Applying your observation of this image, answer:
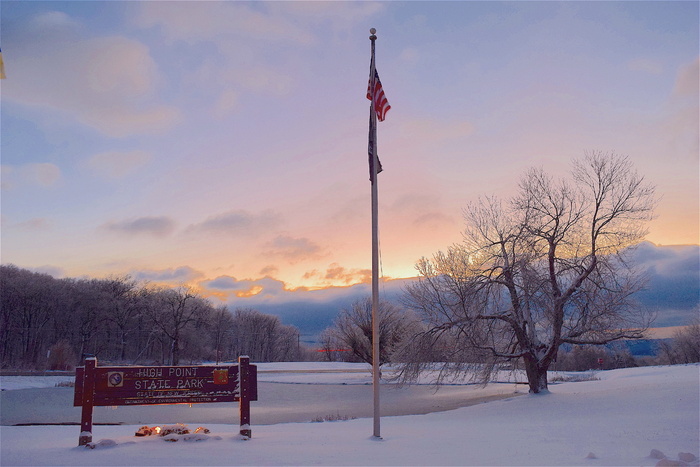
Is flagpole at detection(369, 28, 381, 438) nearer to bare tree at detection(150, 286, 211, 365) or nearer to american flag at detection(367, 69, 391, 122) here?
american flag at detection(367, 69, 391, 122)

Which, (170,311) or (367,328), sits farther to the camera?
(170,311)

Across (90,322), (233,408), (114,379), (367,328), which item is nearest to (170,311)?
(90,322)

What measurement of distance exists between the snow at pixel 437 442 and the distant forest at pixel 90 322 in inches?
1796

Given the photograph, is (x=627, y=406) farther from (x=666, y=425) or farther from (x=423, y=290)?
(x=423, y=290)

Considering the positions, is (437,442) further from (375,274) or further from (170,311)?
(170,311)

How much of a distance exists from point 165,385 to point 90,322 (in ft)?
213

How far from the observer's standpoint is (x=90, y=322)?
68.4 meters

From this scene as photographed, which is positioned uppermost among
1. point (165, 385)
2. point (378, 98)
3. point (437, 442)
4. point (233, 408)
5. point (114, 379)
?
point (378, 98)

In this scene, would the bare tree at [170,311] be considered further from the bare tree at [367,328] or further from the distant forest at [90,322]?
the bare tree at [367,328]

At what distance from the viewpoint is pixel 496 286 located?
61.6ft

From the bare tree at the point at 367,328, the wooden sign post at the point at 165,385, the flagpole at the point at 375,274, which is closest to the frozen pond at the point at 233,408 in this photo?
the wooden sign post at the point at 165,385

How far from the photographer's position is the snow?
28.5 ft

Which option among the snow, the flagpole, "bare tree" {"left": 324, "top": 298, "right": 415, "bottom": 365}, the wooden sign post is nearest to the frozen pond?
the snow

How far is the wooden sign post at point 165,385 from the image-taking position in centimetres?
1090
